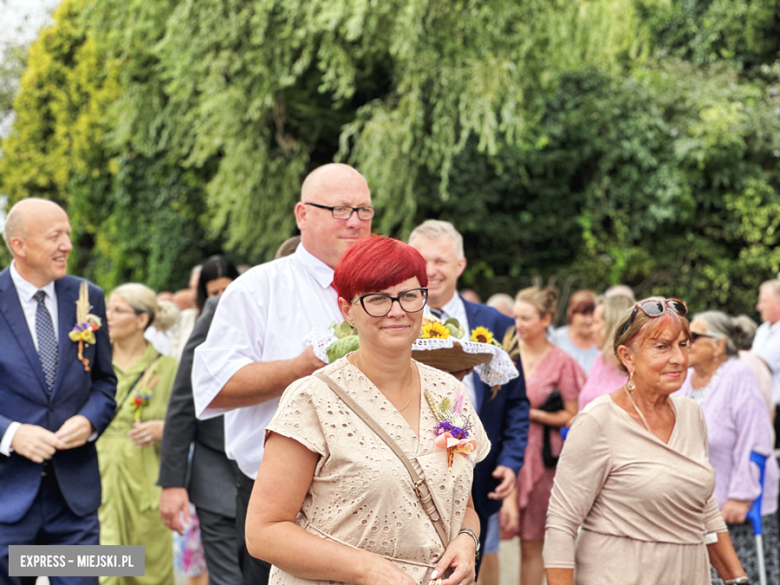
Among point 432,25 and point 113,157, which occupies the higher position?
point 432,25

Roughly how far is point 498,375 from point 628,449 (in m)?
0.63

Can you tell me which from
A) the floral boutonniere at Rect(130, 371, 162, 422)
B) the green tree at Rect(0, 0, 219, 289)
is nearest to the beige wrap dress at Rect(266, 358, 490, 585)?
the floral boutonniere at Rect(130, 371, 162, 422)

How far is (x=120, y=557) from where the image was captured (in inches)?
198

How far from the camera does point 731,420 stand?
16.6ft

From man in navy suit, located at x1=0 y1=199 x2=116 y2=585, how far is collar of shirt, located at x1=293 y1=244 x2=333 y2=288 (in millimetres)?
1460

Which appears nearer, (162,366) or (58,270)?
(58,270)

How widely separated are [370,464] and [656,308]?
1730 mm

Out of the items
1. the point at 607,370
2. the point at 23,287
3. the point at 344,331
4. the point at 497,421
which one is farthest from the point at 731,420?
the point at 23,287

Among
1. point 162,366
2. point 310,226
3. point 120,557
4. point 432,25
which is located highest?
point 432,25

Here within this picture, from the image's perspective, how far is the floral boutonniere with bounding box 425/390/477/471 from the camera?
2396 millimetres

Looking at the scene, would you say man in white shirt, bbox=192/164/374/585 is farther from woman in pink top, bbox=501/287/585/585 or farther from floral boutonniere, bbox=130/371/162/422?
woman in pink top, bbox=501/287/585/585

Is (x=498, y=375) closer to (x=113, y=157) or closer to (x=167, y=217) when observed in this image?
(x=167, y=217)

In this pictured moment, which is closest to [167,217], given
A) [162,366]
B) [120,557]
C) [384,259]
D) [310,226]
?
[162,366]

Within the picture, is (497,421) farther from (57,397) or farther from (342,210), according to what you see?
(57,397)
